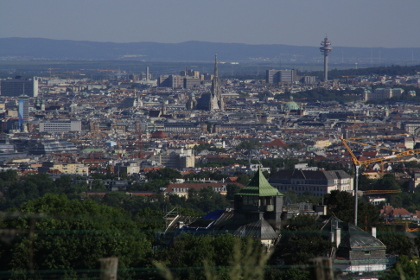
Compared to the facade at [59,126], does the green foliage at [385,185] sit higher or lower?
higher

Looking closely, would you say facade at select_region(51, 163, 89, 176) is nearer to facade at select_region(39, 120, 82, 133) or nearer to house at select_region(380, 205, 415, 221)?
house at select_region(380, 205, 415, 221)

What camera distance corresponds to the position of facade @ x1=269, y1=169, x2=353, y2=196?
77688mm

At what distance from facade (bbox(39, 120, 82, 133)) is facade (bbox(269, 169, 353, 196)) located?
93.3m

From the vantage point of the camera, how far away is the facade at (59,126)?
170500 millimetres

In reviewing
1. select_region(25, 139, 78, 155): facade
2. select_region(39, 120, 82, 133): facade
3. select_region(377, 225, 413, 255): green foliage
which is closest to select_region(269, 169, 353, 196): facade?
select_region(377, 225, 413, 255): green foliage

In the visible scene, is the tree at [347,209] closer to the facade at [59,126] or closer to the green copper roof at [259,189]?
the green copper roof at [259,189]

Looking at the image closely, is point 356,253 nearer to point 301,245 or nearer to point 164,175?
point 301,245

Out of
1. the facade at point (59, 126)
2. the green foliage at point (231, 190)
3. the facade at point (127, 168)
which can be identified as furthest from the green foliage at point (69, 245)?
the facade at point (59, 126)

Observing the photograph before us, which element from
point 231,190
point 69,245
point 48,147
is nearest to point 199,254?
point 69,245

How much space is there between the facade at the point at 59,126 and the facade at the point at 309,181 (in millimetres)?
93258

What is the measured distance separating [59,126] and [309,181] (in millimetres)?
96561

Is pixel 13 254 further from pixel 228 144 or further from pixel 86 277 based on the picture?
pixel 228 144

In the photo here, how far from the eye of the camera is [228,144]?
141 metres

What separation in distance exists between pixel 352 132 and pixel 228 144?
71.1ft
